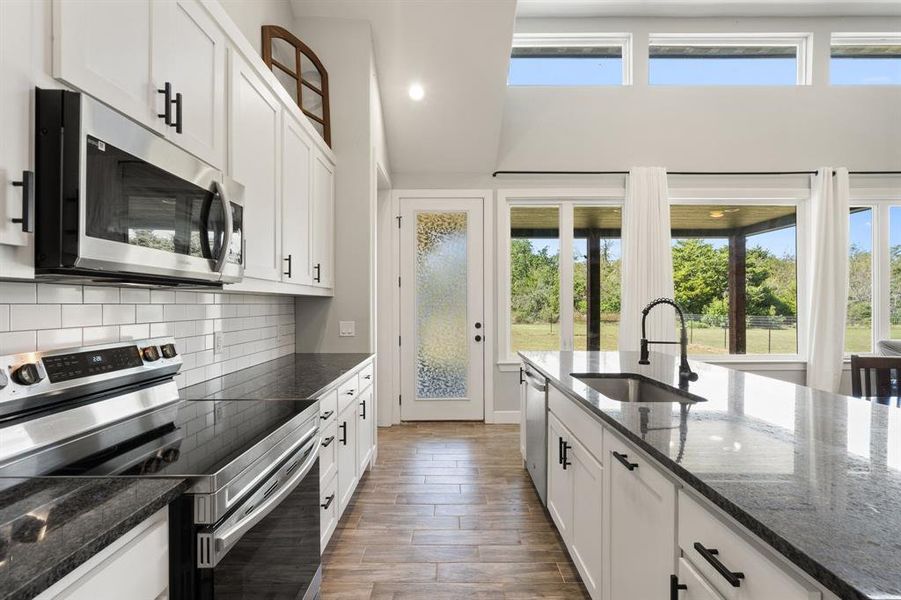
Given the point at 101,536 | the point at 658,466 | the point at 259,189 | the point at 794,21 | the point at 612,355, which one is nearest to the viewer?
the point at 101,536

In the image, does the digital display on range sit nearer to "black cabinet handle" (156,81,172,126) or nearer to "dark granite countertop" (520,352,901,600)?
"black cabinet handle" (156,81,172,126)

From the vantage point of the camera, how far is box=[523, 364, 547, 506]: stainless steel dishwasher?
270 centimetres

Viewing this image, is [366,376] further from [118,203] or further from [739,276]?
[739,276]

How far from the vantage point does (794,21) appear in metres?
4.56

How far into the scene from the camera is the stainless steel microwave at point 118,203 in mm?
974

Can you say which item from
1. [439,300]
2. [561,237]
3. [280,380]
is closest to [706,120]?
[561,237]

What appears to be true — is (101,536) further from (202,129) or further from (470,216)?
(470,216)

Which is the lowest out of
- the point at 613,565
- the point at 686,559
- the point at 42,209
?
the point at 613,565

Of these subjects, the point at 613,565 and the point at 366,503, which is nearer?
the point at 613,565

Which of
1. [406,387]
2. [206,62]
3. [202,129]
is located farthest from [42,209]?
[406,387]

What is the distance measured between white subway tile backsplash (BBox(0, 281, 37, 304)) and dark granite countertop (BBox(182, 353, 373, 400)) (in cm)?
70

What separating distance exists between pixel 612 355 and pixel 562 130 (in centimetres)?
248

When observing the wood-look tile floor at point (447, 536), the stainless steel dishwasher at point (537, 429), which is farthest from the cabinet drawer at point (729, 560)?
the stainless steel dishwasher at point (537, 429)

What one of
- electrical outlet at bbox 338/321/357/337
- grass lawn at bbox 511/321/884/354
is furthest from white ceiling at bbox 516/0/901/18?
electrical outlet at bbox 338/321/357/337
